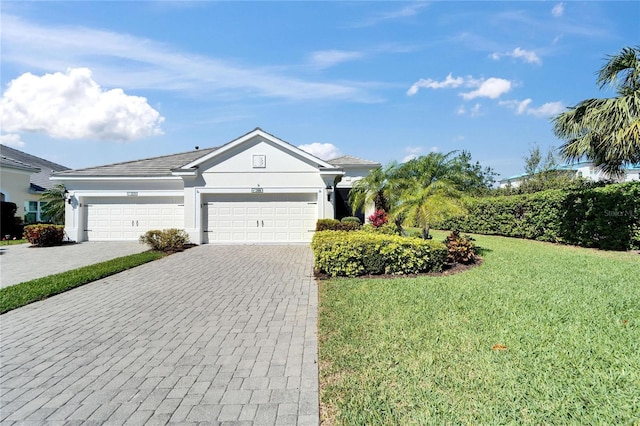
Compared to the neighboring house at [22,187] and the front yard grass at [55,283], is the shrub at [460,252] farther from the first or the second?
the neighboring house at [22,187]

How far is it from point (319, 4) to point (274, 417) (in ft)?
31.6

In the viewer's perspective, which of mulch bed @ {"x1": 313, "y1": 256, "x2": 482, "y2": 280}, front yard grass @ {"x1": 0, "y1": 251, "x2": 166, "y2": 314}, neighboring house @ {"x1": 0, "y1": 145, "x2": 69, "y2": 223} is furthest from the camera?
neighboring house @ {"x1": 0, "y1": 145, "x2": 69, "y2": 223}

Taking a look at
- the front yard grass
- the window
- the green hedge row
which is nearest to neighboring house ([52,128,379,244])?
the front yard grass

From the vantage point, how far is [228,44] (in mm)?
9836

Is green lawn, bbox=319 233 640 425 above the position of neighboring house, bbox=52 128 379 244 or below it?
below

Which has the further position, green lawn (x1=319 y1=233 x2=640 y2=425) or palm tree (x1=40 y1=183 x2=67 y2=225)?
palm tree (x1=40 y1=183 x2=67 y2=225)

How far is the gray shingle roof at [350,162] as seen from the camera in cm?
2086

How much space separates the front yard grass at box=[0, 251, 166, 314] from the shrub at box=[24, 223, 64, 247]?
7.00 meters

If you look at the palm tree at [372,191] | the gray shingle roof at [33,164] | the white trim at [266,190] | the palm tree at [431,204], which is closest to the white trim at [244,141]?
the white trim at [266,190]

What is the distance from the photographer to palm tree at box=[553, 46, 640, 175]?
1052 cm

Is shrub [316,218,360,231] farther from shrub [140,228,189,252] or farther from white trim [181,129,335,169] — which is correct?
shrub [140,228,189,252]

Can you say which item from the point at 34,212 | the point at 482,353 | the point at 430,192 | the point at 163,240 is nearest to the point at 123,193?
the point at 163,240

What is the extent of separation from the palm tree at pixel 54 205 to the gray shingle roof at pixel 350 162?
16470mm

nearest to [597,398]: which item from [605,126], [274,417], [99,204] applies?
[274,417]
